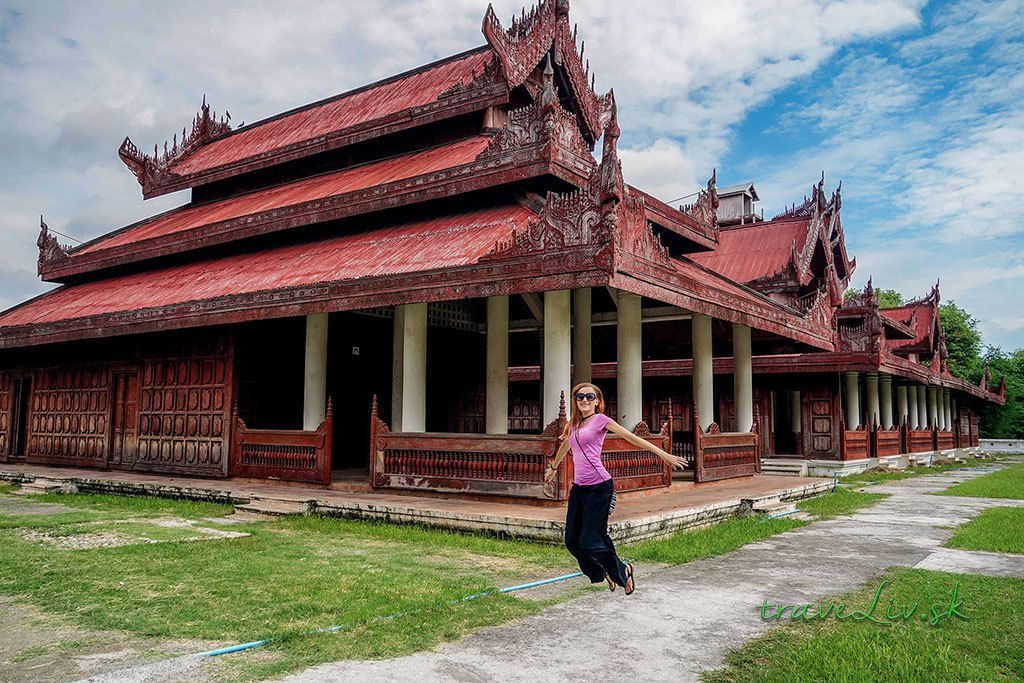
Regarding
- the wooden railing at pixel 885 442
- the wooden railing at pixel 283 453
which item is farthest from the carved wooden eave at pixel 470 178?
the wooden railing at pixel 885 442

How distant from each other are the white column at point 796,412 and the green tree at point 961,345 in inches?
1422

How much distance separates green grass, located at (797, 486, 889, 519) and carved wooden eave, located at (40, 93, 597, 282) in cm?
644

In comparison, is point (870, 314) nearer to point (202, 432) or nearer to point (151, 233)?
point (202, 432)

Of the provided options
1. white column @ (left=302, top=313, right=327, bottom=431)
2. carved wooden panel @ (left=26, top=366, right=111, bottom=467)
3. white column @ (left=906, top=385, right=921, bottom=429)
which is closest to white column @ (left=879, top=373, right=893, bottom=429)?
white column @ (left=906, top=385, right=921, bottom=429)

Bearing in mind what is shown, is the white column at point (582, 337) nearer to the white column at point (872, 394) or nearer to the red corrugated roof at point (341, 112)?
the red corrugated roof at point (341, 112)

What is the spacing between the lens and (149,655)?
4.64 meters

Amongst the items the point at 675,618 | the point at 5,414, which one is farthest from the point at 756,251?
the point at 5,414

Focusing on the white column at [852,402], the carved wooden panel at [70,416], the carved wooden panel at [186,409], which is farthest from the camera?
the white column at [852,402]

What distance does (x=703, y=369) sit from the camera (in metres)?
15.1

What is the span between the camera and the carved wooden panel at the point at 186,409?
14.6 metres

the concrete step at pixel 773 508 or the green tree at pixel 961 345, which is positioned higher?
the green tree at pixel 961 345

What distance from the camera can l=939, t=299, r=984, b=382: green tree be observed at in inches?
2126

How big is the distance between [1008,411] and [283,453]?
185 ft

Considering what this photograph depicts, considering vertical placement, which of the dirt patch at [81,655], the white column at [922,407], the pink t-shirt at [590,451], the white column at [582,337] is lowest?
the dirt patch at [81,655]
